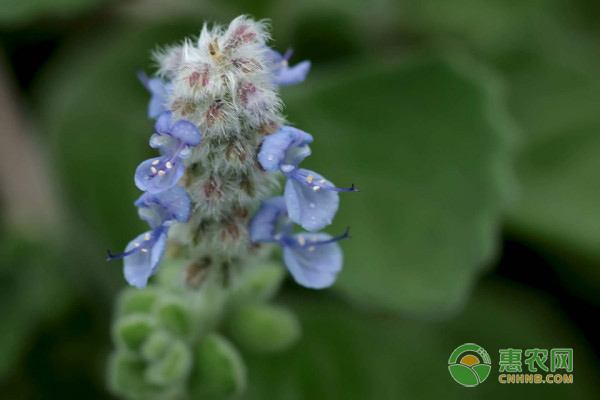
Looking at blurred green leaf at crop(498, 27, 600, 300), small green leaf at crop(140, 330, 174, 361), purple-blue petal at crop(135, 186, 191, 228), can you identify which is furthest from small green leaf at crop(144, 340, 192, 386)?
blurred green leaf at crop(498, 27, 600, 300)

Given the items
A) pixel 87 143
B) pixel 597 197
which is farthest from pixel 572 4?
pixel 87 143

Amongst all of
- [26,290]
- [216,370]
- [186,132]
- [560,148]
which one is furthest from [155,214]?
[560,148]

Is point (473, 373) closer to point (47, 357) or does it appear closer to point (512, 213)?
point (512, 213)

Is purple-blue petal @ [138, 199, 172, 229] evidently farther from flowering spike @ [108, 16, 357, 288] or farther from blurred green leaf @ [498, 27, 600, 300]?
blurred green leaf @ [498, 27, 600, 300]

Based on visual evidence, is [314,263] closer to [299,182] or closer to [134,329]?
[299,182]

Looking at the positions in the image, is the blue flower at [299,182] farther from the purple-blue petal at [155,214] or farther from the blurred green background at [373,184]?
the blurred green background at [373,184]

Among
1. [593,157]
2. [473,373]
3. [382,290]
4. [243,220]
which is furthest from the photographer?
[593,157]

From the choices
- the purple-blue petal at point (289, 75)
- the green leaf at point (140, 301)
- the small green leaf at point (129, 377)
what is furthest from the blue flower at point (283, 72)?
the small green leaf at point (129, 377)
